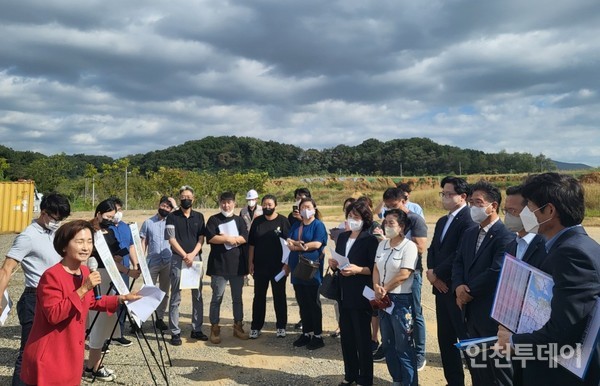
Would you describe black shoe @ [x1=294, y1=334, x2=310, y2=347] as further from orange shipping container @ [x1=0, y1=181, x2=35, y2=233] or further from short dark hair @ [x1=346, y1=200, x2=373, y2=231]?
orange shipping container @ [x1=0, y1=181, x2=35, y2=233]

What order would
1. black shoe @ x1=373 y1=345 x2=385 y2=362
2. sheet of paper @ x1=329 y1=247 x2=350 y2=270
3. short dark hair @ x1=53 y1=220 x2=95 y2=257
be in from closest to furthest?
1. short dark hair @ x1=53 y1=220 x2=95 y2=257
2. sheet of paper @ x1=329 y1=247 x2=350 y2=270
3. black shoe @ x1=373 y1=345 x2=385 y2=362

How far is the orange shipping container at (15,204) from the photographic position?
60.2 ft

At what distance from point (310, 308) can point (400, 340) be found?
1.90 metres

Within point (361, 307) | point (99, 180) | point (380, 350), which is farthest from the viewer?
point (99, 180)

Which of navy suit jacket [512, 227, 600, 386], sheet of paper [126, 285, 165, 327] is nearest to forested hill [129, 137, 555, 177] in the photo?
sheet of paper [126, 285, 165, 327]

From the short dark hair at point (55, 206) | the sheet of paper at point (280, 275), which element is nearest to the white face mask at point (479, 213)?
the sheet of paper at point (280, 275)

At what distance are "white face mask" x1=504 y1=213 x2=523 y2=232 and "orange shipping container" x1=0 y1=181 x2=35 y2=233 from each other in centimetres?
2046

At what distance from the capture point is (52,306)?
104 inches

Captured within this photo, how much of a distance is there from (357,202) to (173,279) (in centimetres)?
291

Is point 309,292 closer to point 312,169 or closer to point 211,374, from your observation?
point 211,374

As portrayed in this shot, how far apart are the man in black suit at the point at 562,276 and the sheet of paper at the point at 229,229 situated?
4015 millimetres

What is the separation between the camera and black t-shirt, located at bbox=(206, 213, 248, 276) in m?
5.76

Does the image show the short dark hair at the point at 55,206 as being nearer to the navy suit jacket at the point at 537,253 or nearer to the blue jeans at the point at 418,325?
the blue jeans at the point at 418,325

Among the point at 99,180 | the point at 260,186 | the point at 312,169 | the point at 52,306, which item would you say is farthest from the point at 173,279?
the point at 312,169
